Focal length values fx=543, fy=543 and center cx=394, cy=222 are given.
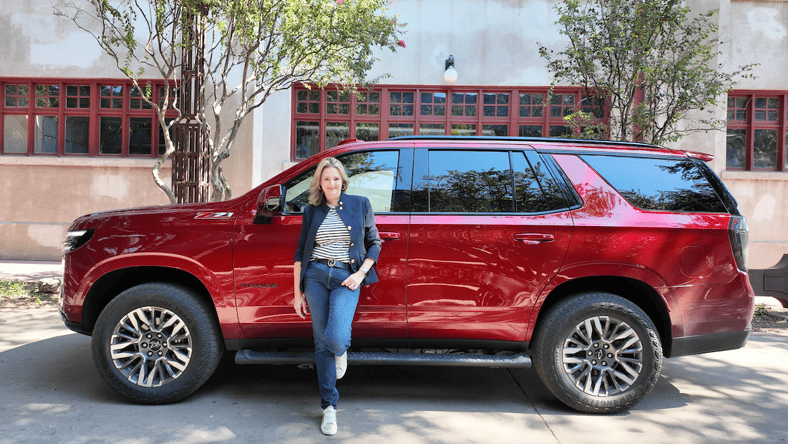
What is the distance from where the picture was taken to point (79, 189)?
11.5 meters

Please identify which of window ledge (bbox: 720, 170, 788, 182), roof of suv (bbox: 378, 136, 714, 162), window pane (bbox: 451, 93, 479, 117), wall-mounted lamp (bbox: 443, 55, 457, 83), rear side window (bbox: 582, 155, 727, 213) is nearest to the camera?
rear side window (bbox: 582, 155, 727, 213)

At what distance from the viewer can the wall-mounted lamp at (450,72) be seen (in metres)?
11.1

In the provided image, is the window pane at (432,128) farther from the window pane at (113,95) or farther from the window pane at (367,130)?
the window pane at (113,95)

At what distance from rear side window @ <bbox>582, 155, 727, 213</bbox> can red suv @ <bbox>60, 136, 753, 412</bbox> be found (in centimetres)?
2

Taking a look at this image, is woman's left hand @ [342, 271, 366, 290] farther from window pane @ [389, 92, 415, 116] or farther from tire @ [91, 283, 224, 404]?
window pane @ [389, 92, 415, 116]

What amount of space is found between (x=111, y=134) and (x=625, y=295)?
11316 millimetres

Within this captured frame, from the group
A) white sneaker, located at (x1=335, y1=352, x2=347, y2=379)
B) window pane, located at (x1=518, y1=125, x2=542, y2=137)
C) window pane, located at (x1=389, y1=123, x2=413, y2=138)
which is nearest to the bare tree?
window pane, located at (x1=389, y1=123, x2=413, y2=138)

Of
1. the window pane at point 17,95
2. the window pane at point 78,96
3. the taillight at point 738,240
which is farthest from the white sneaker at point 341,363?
the window pane at point 17,95

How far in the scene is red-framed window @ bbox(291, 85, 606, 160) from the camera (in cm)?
1148

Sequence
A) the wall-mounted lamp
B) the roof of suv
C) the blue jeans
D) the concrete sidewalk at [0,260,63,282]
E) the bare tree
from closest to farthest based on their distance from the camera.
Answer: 1. the blue jeans
2. the roof of suv
3. the bare tree
4. the concrete sidewalk at [0,260,63,282]
5. the wall-mounted lamp

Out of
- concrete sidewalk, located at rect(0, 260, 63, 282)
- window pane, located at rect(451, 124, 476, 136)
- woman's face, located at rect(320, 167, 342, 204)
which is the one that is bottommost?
concrete sidewalk, located at rect(0, 260, 63, 282)

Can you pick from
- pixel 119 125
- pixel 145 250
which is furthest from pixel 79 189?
pixel 145 250

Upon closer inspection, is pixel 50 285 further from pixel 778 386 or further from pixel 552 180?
pixel 778 386

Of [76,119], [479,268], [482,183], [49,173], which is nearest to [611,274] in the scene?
[479,268]
